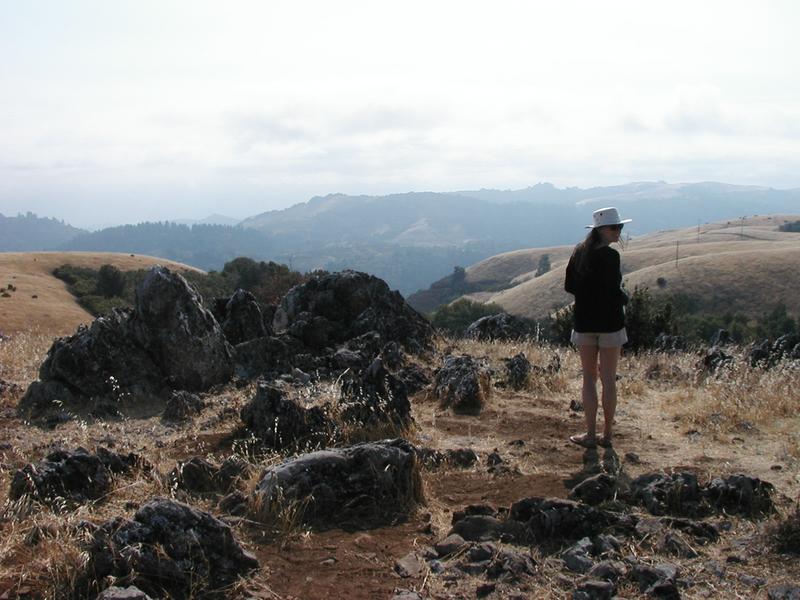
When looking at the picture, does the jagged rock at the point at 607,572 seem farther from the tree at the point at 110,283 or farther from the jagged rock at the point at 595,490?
the tree at the point at 110,283

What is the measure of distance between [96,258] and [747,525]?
4490 inches

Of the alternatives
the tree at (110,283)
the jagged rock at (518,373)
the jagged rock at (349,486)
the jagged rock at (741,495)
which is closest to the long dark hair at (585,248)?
the jagged rock at (741,495)

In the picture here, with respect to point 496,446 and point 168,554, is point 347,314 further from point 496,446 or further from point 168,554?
point 168,554

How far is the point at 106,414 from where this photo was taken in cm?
952

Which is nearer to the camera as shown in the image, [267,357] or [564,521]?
[564,521]

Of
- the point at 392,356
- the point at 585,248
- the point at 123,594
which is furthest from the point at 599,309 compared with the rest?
the point at 123,594

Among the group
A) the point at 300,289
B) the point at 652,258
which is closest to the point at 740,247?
the point at 652,258

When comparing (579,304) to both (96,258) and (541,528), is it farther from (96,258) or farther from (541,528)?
(96,258)

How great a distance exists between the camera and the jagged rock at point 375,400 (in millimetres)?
8438

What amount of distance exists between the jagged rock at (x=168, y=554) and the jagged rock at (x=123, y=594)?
262 millimetres

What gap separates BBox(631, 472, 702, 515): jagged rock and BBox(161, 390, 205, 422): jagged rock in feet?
20.2

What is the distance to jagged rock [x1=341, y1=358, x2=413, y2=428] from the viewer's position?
8438 millimetres

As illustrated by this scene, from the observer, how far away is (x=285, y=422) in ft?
26.0

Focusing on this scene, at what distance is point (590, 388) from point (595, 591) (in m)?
3.88
